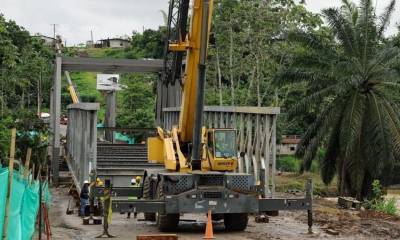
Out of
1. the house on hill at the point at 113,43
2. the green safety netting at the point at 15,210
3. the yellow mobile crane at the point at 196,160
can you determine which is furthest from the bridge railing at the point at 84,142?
the house on hill at the point at 113,43

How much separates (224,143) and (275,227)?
121 inches

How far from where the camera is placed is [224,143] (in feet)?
54.2

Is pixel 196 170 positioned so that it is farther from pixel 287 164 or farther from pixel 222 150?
pixel 287 164

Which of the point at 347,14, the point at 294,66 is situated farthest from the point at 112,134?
the point at 347,14

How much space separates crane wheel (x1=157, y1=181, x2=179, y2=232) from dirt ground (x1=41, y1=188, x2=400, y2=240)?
29 centimetres

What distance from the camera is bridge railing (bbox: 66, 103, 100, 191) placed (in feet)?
74.0

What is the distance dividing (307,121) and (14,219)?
48.2 m

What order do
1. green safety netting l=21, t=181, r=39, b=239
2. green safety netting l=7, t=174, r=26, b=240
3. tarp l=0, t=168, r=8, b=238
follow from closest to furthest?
1. tarp l=0, t=168, r=8, b=238
2. green safety netting l=7, t=174, r=26, b=240
3. green safety netting l=21, t=181, r=39, b=239

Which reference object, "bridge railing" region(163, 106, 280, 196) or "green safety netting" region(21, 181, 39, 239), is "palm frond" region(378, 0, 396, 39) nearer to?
"bridge railing" region(163, 106, 280, 196)

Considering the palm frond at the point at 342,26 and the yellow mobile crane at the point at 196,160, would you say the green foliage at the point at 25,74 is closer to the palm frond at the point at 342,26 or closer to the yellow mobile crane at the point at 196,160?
the palm frond at the point at 342,26

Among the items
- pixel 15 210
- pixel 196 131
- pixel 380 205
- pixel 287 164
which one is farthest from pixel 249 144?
pixel 287 164

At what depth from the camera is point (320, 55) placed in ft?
98.6

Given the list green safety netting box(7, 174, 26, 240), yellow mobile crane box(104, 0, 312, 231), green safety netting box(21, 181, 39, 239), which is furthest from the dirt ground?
green safety netting box(7, 174, 26, 240)

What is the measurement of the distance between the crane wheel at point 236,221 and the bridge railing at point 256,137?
3380 mm
